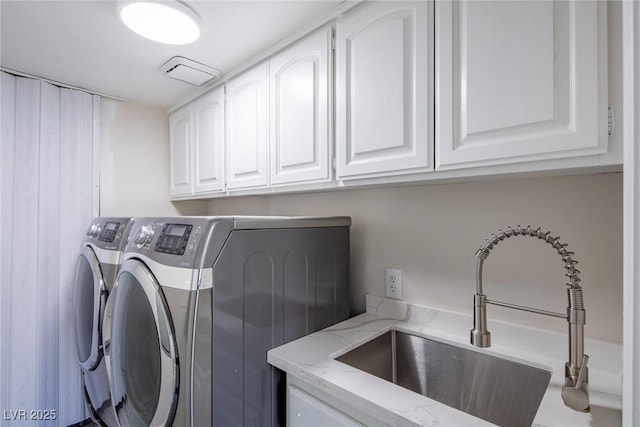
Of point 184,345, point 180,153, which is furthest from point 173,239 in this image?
point 180,153

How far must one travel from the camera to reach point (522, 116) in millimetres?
767

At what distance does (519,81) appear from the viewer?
2.53 ft

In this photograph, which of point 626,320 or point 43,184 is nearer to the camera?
point 626,320

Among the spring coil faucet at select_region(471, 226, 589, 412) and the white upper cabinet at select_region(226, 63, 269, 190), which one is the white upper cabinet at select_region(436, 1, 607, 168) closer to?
the spring coil faucet at select_region(471, 226, 589, 412)

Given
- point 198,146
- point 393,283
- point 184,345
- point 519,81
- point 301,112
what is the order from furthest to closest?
point 198,146 < point 393,283 < point 301,112 < point 184,345 < point 519,81

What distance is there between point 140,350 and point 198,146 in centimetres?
129

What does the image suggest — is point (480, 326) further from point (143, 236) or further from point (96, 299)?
point (96, 299)

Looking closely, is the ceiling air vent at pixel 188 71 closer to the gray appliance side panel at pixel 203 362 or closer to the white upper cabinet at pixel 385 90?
the white upper cabinet at pixel 385 90

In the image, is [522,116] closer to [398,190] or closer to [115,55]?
[398,190]

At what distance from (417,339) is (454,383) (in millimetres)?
199

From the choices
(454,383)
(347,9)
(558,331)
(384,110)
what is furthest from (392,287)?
(347,9)

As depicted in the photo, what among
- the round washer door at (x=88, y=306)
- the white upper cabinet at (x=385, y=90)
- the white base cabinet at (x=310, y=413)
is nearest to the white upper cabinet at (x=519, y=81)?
the white upper cabinet at (x=385, y=90)

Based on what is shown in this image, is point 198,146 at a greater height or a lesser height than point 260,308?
greater

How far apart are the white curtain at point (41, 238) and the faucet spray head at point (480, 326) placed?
225cm
